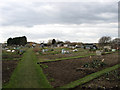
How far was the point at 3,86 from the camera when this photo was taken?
29.9ft

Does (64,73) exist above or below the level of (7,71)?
below

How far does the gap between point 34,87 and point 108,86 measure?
16.2ft

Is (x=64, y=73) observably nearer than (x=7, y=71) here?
Yes

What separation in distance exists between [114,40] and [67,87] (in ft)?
242

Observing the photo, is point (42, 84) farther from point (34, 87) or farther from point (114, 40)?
point (114, 40)

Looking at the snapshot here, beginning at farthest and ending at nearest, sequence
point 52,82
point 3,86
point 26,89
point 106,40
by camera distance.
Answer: point 106,40 < point 52,82 < point 3,86 < point 26,89

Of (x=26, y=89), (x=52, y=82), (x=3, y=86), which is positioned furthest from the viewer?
(x=52, y=82)

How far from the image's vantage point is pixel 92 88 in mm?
8867

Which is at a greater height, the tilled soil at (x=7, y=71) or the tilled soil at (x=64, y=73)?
the tilled soil at (x=7, y=71)

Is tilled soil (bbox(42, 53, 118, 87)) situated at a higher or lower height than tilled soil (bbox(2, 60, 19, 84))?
lower

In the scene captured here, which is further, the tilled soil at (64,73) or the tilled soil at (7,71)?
the tilled soil at (7,71)

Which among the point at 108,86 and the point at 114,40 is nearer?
the point at 108,86

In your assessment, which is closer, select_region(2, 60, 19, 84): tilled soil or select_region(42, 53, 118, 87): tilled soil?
select_region(42, 53, 118, 87): tilled soil

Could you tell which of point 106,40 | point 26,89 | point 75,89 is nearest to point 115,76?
point 75,89
